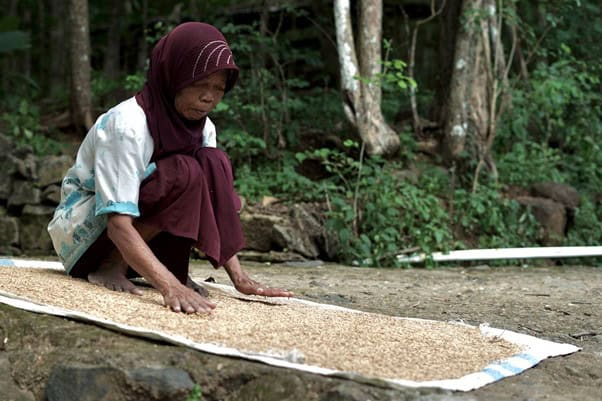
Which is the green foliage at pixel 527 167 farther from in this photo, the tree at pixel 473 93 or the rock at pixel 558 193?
the tree at pixel 473 93

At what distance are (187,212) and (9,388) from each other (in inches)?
36.7

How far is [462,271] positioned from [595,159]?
2862mm

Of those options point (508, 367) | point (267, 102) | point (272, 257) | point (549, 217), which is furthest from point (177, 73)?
point (549, 217)

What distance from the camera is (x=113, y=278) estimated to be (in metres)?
3.45

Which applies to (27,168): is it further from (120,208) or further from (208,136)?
(120,208)

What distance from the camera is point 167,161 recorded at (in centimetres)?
327

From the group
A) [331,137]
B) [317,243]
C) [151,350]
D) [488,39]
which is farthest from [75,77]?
[151,350]

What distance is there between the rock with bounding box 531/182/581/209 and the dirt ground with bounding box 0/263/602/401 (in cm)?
271

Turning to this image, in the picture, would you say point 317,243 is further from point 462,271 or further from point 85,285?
point 85,285

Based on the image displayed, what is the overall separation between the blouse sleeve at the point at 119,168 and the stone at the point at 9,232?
155 inches

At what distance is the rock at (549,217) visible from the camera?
720cm

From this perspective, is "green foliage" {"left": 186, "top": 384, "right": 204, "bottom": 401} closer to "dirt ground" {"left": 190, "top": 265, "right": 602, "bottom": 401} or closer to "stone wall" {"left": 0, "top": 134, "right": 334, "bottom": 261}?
"dirt ground" {"left": 190, "top": 265, "right": 602, "bottom": 401}

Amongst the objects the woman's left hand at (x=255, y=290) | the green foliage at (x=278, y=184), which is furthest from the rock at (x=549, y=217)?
the woman's left hand at (x=255, y=290)

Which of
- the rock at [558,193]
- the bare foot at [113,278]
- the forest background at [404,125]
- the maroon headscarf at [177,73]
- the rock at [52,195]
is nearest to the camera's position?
the maroon headscarf at [177,73]
